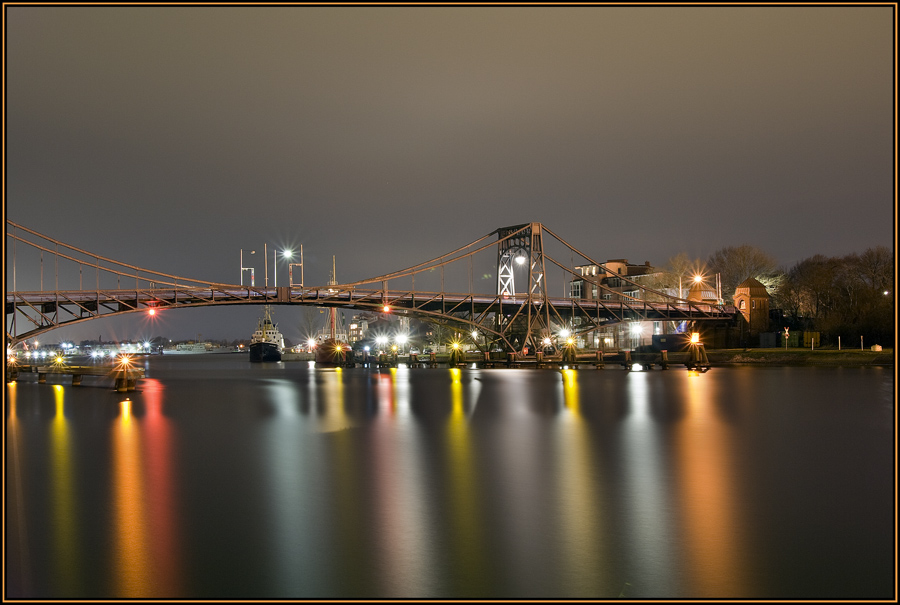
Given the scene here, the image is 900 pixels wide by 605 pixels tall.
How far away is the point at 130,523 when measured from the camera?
13.1m

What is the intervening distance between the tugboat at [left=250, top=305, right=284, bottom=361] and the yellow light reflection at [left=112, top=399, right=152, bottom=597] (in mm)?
108818

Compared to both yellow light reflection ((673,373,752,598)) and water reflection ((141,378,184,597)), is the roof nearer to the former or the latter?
yellow light reflection ((673,373,752,598))

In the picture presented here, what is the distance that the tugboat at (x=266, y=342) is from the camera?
427ft

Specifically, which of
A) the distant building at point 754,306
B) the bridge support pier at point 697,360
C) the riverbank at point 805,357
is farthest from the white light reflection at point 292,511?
the distant building at point 754,306

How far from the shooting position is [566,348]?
236 feet

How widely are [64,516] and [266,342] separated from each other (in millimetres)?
129991

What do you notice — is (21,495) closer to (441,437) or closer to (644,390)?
(441,437)

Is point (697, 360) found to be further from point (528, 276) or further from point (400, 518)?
point (400, 518)

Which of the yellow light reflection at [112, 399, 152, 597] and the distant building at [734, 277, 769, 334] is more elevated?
the distant building at [734, 277, 769, 334]

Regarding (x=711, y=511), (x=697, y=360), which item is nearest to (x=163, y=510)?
(x=711, y=511)

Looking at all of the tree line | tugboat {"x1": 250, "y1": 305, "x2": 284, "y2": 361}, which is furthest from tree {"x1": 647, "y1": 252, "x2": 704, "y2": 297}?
tugboat {"x1": 250, "y1": 305, "x2": 284, "y2": 361}

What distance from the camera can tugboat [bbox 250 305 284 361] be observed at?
427 feet

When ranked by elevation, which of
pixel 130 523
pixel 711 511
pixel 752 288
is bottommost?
pixel 711 511

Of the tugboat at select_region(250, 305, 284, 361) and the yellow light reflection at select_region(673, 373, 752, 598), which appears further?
the tugboat at select_region(250, 305, 284, 361)
